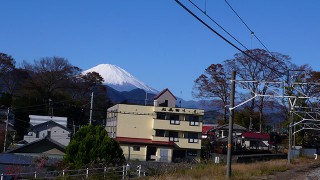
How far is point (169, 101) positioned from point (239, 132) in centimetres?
956

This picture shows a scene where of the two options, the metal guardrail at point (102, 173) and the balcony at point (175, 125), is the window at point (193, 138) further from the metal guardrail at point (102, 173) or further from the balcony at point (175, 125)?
the metal guardrail at point (102, 173)

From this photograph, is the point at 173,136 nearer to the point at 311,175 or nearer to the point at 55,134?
the point at 55,134

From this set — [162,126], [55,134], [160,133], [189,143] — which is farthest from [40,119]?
[189,143]

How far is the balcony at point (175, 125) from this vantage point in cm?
5591

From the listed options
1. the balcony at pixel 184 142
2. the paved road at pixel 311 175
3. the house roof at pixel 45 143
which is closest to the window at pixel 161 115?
the balcony at pixel 184 142

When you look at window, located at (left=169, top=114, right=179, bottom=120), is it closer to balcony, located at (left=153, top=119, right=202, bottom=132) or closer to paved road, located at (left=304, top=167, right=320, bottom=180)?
balcony, located at (left=153, top=119, right=202, bottom=132)

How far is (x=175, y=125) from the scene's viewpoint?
55.9 m

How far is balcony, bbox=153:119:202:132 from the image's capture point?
55.9 metres

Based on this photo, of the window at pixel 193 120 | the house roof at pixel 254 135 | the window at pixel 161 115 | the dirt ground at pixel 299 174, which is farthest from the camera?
the house roof at pixel 254 135

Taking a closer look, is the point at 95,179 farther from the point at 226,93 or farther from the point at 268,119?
the point at 268,119

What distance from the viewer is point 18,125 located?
2507 inches

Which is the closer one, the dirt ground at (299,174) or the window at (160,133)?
the dirt ground at (299,174)

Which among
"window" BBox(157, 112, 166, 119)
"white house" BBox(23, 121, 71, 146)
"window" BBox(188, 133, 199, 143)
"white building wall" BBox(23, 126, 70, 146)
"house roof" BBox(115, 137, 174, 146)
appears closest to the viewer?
"house roof" BBox(115, 137, 174, 146)

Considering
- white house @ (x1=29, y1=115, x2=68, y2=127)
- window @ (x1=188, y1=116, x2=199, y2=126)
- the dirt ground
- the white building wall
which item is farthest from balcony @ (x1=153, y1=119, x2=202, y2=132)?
the dirt ground
